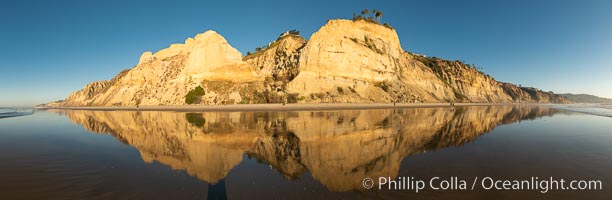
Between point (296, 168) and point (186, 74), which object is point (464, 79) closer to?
point (186, 74)

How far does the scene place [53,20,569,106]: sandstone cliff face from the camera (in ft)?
240

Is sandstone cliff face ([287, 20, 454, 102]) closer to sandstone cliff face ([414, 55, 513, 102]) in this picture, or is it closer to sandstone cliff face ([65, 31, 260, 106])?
sandstone cliff face ([65, 31, 260, 106])

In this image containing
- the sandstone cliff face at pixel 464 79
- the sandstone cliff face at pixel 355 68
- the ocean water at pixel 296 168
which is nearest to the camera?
the ocean water at pixel 296 168

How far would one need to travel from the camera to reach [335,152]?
12477 millimetres

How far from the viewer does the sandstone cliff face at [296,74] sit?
73.1m

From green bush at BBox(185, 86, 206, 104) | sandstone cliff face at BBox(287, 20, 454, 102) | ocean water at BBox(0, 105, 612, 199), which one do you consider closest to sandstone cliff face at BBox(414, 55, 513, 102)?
sandstone cliff face at BBox(287, 20, 454, 102)

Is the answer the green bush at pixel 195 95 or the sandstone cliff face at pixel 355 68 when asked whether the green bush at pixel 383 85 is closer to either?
the sandstone cliff face at pixel 355 68

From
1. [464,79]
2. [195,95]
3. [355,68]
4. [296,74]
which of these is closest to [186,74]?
[195,95]

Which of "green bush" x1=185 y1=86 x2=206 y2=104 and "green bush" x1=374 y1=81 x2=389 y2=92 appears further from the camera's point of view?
"green bush" x1=374 y1=81 x2=389 y2=92

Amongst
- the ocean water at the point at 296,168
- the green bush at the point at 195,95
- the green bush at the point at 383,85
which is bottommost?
the ocean water at the point at 296,168

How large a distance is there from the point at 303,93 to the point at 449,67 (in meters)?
84.9

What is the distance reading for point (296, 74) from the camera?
3059 inches

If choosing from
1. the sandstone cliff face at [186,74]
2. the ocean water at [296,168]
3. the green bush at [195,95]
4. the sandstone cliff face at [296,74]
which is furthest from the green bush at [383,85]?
the ocean water at [296,168]

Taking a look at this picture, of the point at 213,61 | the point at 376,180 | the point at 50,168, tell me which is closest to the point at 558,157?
the point at 376,180
